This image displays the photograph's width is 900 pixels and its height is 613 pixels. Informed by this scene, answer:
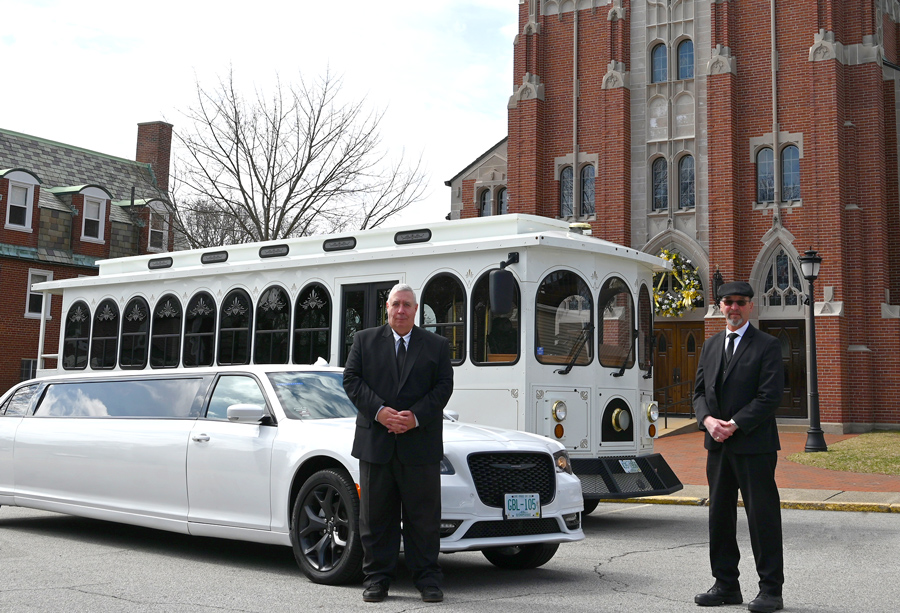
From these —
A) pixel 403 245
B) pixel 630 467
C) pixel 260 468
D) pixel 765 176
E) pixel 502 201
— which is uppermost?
pixel 502 201

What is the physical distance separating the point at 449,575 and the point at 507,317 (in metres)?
3.67

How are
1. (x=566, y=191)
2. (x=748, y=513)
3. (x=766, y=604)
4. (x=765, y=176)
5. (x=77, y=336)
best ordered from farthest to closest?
1. (x=566, y=191)
2. (x=765, y=176)
3. (x=77, y=336)
4. (x=748, y=513)
5. (x=766, y=604)

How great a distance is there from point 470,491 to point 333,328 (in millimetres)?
5411

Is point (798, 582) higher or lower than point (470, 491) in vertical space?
lower

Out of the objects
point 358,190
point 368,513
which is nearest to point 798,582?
point 368,513

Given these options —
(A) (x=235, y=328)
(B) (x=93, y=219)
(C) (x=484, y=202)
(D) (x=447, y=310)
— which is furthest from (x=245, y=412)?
(B) (x=93, y=219)

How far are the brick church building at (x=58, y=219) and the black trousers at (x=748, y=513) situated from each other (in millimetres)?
28639

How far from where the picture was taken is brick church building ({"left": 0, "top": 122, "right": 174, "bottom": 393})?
35.6m

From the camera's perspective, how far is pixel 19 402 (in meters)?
9.48

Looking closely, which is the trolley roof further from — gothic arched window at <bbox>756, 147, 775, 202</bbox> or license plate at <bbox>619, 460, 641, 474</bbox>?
gothic arched window at <bbox>756, 147, 775, 202</bbox>

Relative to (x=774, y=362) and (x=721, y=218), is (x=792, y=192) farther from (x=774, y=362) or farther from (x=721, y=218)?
(x=774, y=362)

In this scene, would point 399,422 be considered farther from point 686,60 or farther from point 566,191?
point 686,60

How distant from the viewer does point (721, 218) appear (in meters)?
25.0

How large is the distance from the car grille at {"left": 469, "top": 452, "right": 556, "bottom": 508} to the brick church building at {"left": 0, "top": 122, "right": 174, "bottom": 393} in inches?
1081
